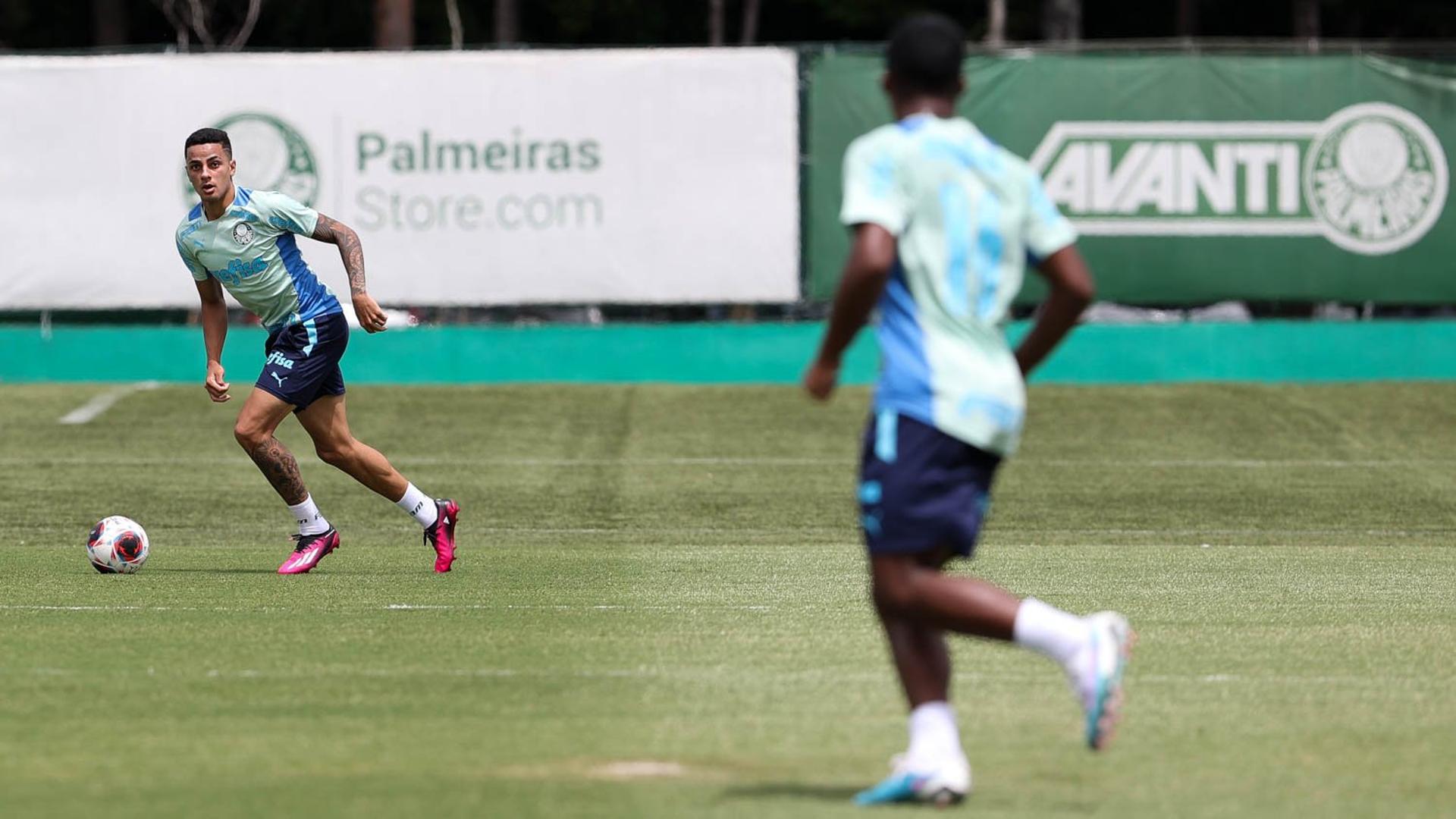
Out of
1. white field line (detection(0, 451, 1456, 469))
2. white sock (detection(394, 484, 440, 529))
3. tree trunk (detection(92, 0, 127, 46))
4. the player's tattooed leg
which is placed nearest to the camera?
the player's tattooed leg

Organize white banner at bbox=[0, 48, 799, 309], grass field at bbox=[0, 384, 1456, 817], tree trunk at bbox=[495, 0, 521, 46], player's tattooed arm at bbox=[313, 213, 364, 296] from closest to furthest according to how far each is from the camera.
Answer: grass field at bbox=[0, 384, 1456, 817] → player's tattooed arm at bbox=[313, 213, 364, 296] → white banner at bbox=[0, 48, 799, 309] → tree trunk at bbox=[495, 0, 521, 46]

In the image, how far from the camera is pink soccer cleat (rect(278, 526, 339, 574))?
10.5m

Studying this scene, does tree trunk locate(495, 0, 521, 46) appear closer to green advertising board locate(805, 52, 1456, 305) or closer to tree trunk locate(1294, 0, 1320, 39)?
tree trunk locate(1294, 0, 1320, 39)

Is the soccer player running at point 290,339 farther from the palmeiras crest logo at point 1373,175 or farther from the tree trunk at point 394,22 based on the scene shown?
the tree trunk at point 394,22

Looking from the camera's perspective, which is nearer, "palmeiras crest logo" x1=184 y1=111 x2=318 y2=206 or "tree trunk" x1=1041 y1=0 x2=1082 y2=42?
"palmeiras crest logo" x1=184 y1=111 x2=318 y2=206

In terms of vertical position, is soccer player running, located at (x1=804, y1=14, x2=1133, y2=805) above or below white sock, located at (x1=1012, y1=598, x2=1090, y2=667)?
above

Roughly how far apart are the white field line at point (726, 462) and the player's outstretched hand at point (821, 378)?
Result: 11.6 meters

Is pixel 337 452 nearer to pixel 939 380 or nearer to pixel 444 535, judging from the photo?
pixel 444 535

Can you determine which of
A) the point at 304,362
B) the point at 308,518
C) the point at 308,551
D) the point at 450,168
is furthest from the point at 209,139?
the point at 450,168

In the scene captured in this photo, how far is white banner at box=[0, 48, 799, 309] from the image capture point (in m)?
20.5

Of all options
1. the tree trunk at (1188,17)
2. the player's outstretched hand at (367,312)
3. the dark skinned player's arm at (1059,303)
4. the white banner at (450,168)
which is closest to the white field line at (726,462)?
the white banner at (450,168)

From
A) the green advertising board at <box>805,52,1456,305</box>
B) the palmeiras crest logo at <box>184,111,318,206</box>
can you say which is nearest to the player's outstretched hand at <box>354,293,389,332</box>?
the green advertising board at <box>805,52,1456,305</box>

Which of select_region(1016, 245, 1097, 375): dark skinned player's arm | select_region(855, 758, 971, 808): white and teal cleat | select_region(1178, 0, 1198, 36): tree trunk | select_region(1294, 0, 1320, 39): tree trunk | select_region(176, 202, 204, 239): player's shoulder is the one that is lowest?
select_region(1178, 0, 1198, 36): tree trunk

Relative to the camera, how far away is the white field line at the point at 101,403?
745 inches
